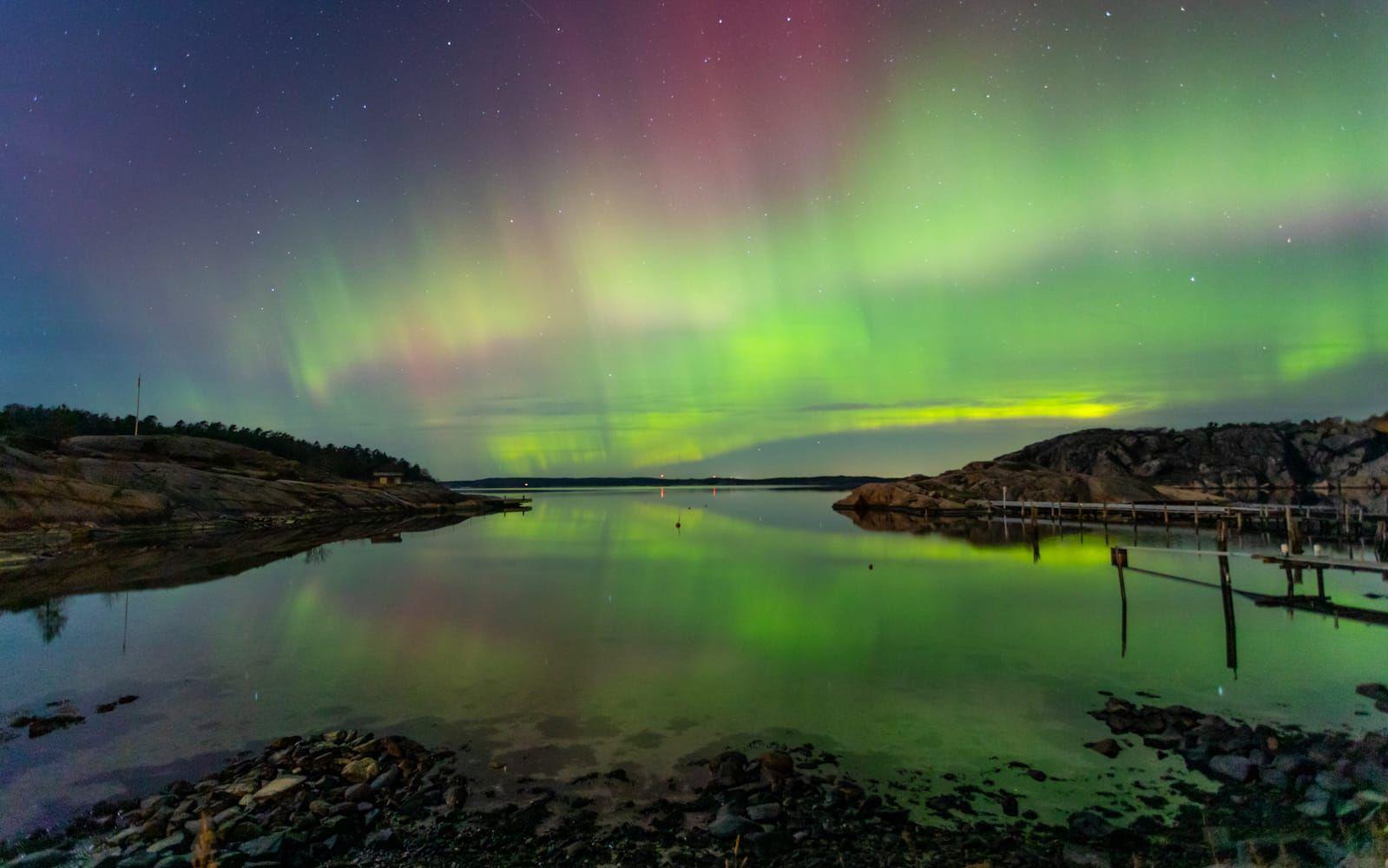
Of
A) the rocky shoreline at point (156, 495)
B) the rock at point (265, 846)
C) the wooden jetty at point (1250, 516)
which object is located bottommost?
the wooden jetty at point (1250, 516)

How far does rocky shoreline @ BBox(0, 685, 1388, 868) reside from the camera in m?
9.19

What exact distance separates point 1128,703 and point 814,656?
8546mm

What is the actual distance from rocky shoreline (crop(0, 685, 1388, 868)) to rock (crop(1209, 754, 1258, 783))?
38 millimetres

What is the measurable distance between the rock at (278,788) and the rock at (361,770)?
2.26 feet

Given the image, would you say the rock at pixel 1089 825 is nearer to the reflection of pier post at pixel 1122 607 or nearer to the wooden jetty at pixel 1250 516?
the reflection of pier post at pixel 1122 607

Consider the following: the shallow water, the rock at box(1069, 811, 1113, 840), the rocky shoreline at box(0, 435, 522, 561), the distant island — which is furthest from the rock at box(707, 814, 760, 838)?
the distant island

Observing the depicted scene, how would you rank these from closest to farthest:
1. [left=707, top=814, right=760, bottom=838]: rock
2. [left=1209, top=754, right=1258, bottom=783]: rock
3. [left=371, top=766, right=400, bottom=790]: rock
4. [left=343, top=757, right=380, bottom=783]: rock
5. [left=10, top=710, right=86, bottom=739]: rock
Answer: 1. [left=707, top=814, right=760, bottom=838]: rock
2. [left=371, top=766, right=400, bottom=790]: rock
3. [left=1209, top=754, right=1258, bottom=783]: rock
4. [left=343, top=757, right=380, bottom=783]: rock
5. [left=10, top=710, right=86, bottom=739]: rock

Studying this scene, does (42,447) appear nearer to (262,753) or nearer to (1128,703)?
(262,753)

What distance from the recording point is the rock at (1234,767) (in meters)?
11.6

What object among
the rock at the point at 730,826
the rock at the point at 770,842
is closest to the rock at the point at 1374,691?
the rock at the point at 770,842

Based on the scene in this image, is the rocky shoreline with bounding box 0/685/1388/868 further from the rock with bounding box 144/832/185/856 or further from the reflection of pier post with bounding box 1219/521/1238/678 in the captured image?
the reflection of pier post with bounding box 1219/521/1238/678

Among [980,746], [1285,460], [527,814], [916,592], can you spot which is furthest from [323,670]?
[1285,460]

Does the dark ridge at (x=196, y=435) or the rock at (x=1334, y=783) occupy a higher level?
the dark ridge at (x=196, y=435)

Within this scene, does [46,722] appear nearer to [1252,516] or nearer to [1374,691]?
[1374,691]
